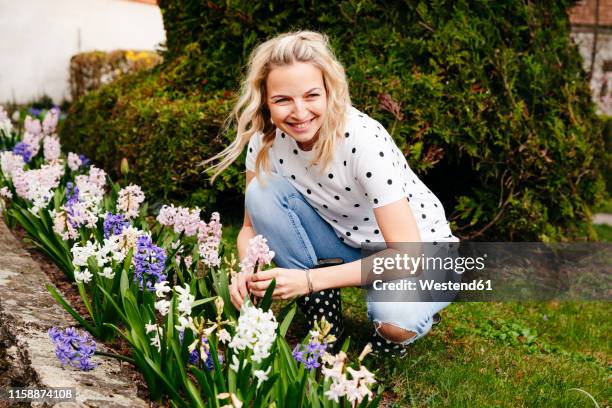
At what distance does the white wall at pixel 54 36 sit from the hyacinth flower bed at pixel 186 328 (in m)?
8.60

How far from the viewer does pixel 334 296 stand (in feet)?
9.57

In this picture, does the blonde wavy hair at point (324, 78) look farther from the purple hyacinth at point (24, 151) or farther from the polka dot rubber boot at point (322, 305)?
the purple hyacinth at point (24, 151)

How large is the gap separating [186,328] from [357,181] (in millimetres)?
908

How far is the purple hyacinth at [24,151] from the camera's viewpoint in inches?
190

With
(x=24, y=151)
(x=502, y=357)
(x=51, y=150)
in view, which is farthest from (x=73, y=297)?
(x=24, y=151)

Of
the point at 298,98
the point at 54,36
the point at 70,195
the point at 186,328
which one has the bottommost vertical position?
the point at 186,328

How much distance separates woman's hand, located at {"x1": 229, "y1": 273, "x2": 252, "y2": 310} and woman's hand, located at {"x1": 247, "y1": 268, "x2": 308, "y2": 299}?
0.02m

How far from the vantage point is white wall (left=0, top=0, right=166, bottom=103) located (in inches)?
435

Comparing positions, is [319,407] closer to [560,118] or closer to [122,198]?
[122,198]

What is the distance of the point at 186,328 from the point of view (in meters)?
2.14

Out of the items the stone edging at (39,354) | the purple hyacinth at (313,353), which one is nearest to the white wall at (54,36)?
the stone edging at (39,354)

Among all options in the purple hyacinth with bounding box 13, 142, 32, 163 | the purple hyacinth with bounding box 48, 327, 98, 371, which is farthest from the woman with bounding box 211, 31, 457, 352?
the purple hyacinth with bounding box 13, 142, 32, 163

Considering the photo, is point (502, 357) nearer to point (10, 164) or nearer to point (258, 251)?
point (258, 251)

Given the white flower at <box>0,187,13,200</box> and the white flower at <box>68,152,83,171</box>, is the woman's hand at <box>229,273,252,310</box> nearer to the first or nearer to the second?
the white flower at <box>0,187,13,200</box>
